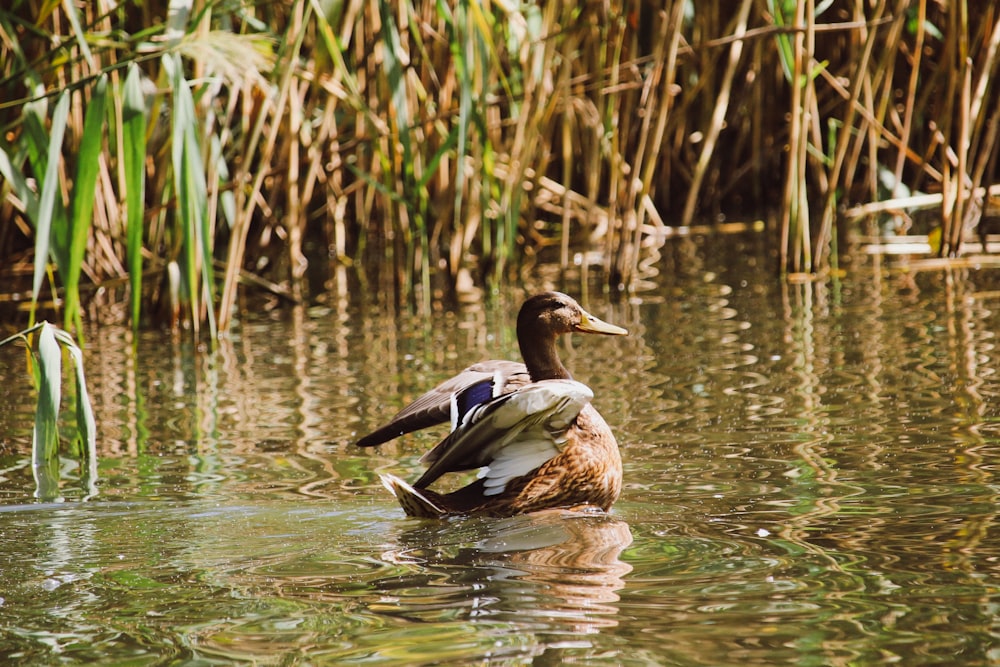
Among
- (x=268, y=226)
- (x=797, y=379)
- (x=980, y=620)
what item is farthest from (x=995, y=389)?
(x=268, y=226)

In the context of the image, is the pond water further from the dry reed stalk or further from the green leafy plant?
the dry reed stalk

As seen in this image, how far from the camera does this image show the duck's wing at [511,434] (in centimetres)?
336

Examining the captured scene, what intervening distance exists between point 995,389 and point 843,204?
20.9 feet

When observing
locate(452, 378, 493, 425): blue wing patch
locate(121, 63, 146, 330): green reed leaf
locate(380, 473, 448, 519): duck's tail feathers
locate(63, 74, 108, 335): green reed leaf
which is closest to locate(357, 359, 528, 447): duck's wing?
locate(452, 378, 493, 425): blue wing patch

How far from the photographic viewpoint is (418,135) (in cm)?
756

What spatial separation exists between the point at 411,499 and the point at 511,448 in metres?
0.38

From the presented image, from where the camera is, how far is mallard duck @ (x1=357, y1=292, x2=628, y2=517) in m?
3.44

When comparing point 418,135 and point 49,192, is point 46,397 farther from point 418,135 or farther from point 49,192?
point 418,135

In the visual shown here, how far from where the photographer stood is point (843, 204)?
10.8 meters

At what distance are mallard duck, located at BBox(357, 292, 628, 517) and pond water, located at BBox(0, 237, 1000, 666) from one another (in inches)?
3.6

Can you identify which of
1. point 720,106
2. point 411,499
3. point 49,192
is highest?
point 720,106

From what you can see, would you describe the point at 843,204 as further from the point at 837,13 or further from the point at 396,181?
the point at 396,181

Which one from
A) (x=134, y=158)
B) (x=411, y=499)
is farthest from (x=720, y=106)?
(x=411, y=499)

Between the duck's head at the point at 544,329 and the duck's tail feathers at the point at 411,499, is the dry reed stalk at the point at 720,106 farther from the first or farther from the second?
the duck's tail feathers at the point at 411,499
